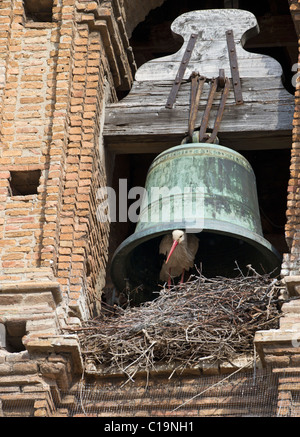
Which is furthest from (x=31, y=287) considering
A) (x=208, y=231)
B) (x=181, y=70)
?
(x=181, y=70)

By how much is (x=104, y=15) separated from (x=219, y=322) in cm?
321

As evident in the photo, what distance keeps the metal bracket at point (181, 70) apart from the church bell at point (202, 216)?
858mm

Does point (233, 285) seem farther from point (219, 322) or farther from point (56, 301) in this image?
point (56, 301)

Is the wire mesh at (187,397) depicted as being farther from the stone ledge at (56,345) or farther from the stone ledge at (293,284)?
the stone ledge at (293,284)

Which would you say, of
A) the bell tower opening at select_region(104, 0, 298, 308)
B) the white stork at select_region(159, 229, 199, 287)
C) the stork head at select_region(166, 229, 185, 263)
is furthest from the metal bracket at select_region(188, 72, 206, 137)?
the bell tower opening at select_region(104, 0, 298, 308)

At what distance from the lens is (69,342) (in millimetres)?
9352

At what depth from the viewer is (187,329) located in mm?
9375

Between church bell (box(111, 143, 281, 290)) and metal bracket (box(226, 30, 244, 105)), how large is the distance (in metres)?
0.82

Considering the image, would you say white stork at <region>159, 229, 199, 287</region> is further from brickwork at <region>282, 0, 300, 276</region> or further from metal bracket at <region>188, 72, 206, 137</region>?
metal bracket at <region>188, 72, 206, 137</region>

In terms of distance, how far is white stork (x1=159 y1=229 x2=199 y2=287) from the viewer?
10180 mm

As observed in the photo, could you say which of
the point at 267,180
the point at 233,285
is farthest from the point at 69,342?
the point at 267,180

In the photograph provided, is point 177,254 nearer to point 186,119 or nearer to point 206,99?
point 186,119

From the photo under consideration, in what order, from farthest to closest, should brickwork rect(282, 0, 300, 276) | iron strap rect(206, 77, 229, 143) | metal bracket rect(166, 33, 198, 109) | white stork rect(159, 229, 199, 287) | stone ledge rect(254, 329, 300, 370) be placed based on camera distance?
1. metal bracket rect(166, 33, 198, 109)
2. iron strap rect(206, 77, 229, 143)
3. white stork rect(159, 229, 199, 287)
4. brickwork rect(282, 0, 300, 276)
5. stone ledge rect(254, 329, 300, 370)

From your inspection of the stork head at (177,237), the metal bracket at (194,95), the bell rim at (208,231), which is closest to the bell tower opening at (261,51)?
the metal bracket at (194,95)
